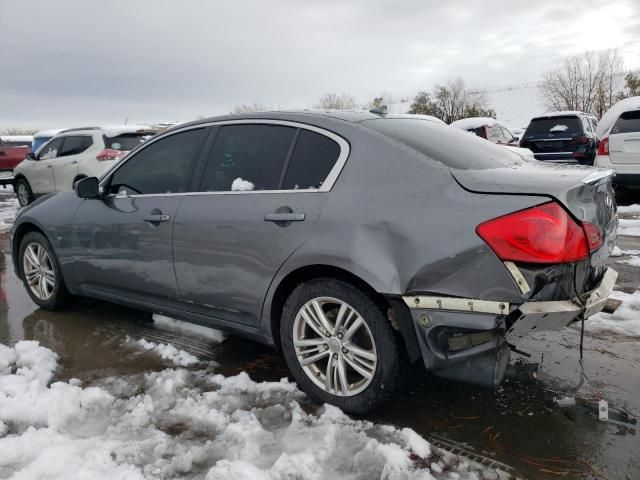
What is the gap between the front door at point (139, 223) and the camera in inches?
141

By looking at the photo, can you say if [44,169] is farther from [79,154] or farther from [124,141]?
[124,141]

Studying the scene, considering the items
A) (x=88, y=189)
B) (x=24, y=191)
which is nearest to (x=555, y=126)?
(x=88, y=189)

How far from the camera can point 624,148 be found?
8539 mm

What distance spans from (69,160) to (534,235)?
11.1 metres

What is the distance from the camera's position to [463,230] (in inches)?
94.0

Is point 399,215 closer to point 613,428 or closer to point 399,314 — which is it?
point 399,314

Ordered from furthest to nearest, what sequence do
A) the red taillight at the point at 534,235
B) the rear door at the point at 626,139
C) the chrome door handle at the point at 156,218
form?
the rear door at the point at 626,139 < the chrome door handle at the point at 156,218 < the red taillight at the point at 534,235

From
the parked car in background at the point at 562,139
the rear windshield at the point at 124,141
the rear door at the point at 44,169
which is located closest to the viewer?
the rear windshield at the point at 124,141

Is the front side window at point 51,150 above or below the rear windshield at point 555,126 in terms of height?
above

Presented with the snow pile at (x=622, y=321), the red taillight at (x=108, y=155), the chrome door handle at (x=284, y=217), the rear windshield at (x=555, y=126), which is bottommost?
the snow pile at (x=622, y=321)

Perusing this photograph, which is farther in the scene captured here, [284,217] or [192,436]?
[284,217]

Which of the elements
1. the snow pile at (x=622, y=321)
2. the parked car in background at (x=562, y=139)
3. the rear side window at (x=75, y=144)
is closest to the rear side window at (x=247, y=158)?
the snow pile at (x=622, y=321)

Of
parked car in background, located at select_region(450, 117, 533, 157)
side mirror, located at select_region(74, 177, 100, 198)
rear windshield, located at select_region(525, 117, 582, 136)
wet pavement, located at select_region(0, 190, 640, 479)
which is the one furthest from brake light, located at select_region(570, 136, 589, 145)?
side mirror, located at select_region(74, 177, 100, 198)

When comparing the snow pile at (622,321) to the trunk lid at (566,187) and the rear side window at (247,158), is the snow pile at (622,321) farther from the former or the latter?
the rear side window at (247,158)
